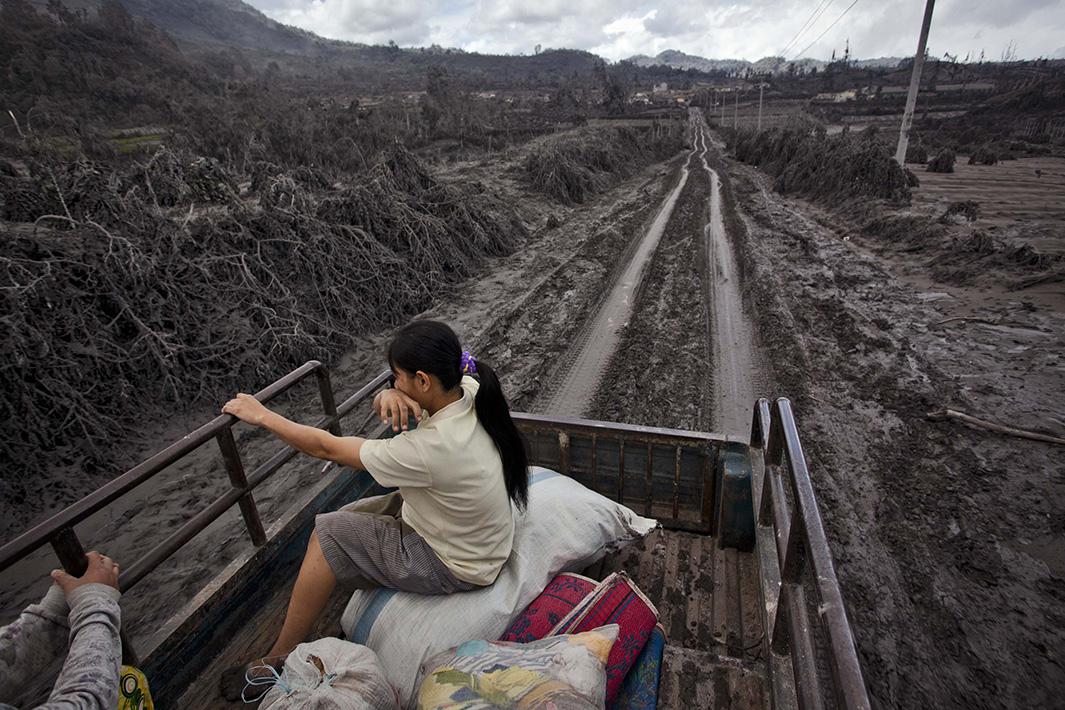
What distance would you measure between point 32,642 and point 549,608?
63.0 inches

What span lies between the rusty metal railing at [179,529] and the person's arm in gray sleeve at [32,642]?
0.12 metres

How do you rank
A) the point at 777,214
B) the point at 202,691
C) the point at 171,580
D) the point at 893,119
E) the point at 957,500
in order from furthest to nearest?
the point at 893,119
the point at 777,214
the point at 957,500
the point at 171,580
the point at 202,691

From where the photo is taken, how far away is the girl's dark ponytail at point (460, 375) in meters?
1.83

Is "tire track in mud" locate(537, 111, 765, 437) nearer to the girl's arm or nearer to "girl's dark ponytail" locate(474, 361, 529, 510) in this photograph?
"girl's dark ponytail" locate(474, 361, 529, 510)

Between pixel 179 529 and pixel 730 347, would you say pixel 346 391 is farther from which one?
pixel 730 347

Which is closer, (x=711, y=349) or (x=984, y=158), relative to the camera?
(x=711, y=349)

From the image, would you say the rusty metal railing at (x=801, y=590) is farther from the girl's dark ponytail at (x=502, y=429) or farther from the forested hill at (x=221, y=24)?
the forested hill at (x=221, y=24)

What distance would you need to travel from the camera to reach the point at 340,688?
1.66m

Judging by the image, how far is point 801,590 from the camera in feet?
5.55

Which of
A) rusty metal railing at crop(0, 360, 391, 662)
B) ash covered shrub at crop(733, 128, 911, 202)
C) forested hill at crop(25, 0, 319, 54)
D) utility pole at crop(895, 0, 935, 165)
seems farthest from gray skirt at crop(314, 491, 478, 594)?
forested hill at crop(25, 0, 319, 54)

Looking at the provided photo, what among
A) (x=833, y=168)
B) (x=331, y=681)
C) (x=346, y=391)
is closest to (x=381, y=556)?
(x=331, y=681)

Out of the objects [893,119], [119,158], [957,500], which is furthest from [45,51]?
[893,119]

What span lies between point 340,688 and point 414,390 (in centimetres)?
94

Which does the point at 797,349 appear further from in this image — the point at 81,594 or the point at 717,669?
the point at 81,594
